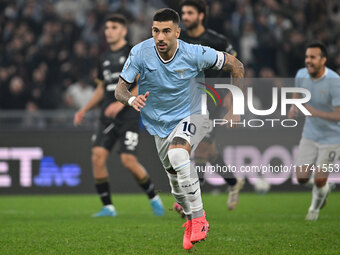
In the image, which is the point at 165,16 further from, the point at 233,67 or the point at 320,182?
the point at 320,182

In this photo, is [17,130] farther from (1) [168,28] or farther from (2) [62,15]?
(1) [168,28]

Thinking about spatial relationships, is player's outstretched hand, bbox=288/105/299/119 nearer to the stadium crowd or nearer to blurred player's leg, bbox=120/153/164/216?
blurred player's leg, bbox=120/153/164/216

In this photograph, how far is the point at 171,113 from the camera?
6.37 meters

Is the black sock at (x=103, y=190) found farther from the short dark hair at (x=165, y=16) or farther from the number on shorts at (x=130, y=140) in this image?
the short dark hair at (x=165, y=16)

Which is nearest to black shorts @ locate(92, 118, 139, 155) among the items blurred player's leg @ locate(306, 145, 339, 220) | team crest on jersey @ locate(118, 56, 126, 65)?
team crest on jersey @ locate(118, 56, 126, 65)

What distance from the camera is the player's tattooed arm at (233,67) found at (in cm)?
630

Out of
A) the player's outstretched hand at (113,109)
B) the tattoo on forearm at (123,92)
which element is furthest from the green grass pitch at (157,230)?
the player's outstretched hand at (113,109)

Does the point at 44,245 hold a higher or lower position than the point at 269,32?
lower

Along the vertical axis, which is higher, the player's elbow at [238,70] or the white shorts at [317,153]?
the player's elbow at [238,70]

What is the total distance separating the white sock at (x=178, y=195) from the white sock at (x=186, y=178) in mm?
265

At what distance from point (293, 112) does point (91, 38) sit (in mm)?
10762

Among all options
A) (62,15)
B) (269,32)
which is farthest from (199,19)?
(62,15)

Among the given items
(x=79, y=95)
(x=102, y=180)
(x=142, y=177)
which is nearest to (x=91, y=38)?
(x=79, y=95)

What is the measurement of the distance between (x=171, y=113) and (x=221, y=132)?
22.7 feet
